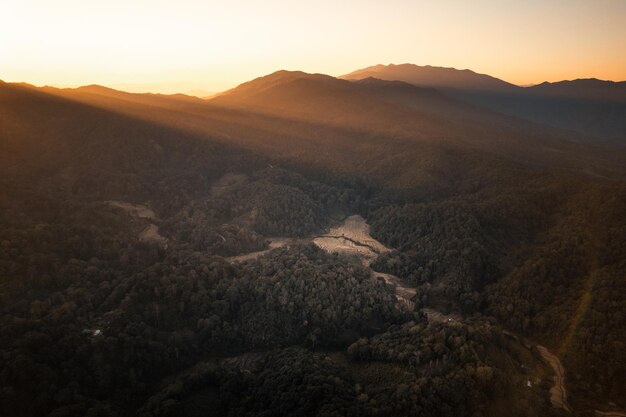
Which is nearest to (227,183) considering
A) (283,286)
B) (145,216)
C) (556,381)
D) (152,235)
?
(145,216)

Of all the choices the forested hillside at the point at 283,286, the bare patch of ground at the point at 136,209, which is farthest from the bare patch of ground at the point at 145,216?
the forested hillside at the point at 283,286

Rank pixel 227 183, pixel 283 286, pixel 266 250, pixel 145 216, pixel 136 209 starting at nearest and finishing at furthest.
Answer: pixel 283 286
pixel 266 250
pixel 145 216
pixel 136 209
pixel 227 183

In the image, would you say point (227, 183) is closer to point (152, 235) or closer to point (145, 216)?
point (145, 216)

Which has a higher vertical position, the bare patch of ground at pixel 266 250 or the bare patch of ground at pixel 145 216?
the bare patch of ground at pixel 145 216

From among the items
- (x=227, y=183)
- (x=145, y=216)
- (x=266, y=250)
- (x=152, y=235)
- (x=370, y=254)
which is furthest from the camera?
(x=227, y=183)

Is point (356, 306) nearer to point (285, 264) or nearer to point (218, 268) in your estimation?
point (285, 264)

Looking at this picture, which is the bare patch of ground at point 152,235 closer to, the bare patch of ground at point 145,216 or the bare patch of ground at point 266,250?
the bare patch of ground at point 145,216

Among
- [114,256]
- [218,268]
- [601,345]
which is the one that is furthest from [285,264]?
[601,345]

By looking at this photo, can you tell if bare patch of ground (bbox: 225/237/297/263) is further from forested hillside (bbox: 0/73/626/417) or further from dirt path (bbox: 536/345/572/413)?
dirt path (bbox: 536/345/572/413)
